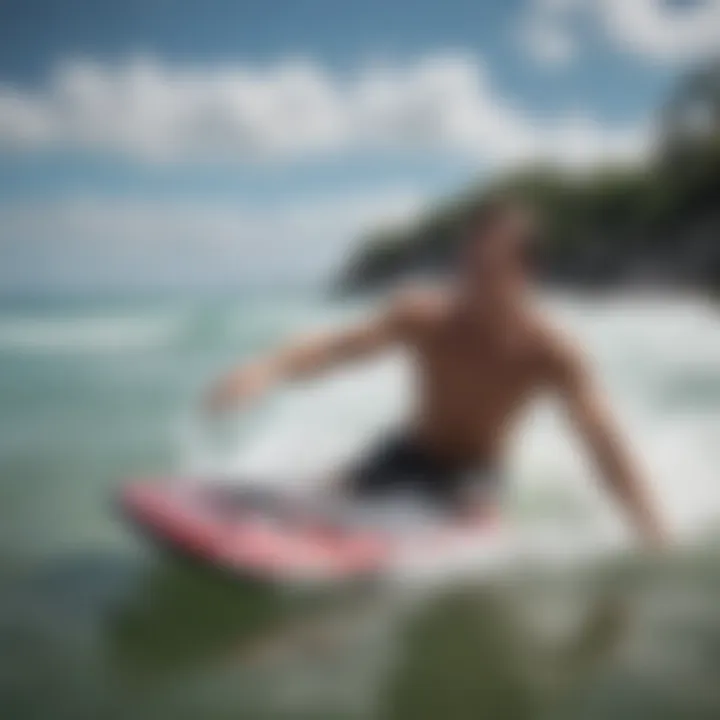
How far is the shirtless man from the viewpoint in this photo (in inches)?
54.1

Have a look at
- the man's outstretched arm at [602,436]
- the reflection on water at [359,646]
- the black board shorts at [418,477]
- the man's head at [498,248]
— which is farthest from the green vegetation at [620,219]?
the reflection on water at [359,646]

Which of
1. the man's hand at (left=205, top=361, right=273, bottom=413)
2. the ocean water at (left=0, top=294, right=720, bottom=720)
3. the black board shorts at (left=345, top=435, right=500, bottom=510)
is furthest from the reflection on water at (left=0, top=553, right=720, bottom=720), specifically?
the man's hand at (left=205, top=361, right=273, bottom=413)

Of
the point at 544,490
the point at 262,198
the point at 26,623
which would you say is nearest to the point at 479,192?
the point at 262,198

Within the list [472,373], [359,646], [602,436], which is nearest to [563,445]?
[602,436]

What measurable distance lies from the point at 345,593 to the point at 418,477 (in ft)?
0.63

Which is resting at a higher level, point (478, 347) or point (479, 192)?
point (479, 192)

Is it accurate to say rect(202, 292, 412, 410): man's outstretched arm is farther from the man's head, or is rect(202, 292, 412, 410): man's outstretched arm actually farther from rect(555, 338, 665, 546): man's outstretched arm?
rect(555, 338, 665, 546): man's outstretched arm

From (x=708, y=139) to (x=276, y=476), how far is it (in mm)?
769

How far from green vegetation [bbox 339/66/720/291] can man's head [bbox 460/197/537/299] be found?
0.02m

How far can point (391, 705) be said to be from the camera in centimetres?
134

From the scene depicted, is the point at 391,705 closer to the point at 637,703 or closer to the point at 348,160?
the point at 637,703

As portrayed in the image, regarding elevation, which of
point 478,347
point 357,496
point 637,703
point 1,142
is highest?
point 1,142

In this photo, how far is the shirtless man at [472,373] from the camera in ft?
4.50

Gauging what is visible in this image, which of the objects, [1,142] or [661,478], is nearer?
[661,478]
